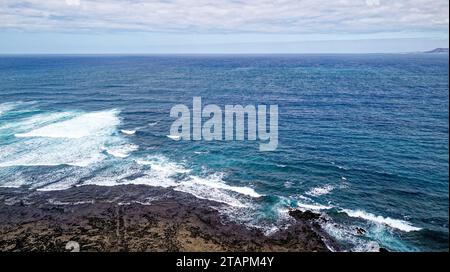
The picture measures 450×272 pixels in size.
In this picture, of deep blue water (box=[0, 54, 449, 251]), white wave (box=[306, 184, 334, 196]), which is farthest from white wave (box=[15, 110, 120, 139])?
white wave (box=[306, 184, 334, 196])

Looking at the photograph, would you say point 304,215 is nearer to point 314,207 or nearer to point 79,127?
point 314,207

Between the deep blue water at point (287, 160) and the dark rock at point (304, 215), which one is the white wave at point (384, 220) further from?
the dark rock at point (304, 215)

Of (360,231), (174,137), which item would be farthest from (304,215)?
(174,137)

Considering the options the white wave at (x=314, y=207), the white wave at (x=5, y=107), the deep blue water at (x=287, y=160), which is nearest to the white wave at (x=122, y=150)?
the deep blue water at (x=287, y=160)

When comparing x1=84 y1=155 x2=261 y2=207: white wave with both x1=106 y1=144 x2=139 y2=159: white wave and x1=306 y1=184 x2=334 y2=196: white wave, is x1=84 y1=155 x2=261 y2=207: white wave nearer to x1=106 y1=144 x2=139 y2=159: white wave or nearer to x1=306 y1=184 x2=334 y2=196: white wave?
x1=106 y1=144 x2=139 y2=159: white wave
